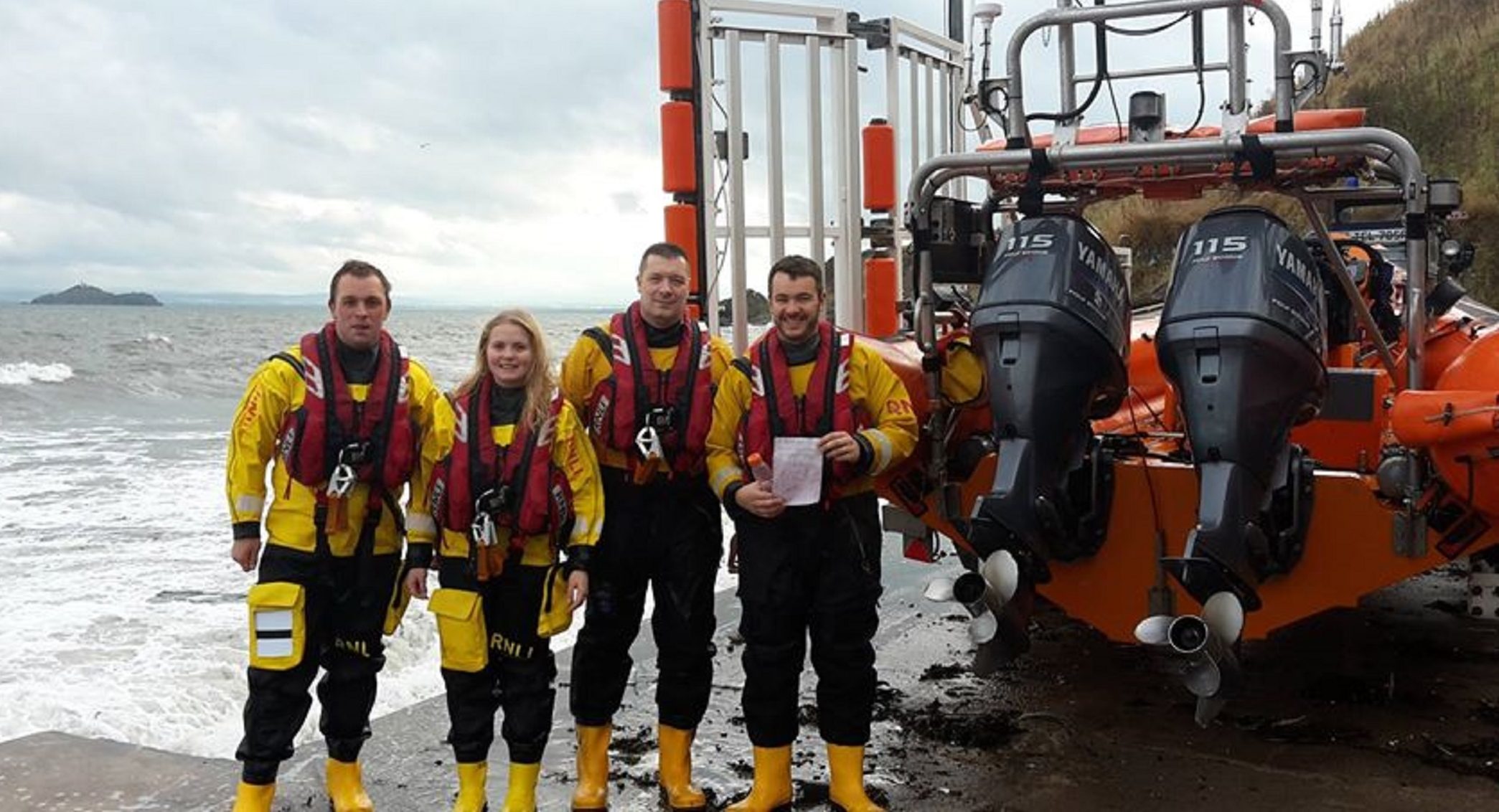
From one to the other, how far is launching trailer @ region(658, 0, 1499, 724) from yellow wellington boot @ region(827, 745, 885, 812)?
0.54 meters

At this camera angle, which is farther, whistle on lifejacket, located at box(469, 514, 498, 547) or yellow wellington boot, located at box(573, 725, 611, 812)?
yellow wellington boot, located at box(573, 725, 611, 812)

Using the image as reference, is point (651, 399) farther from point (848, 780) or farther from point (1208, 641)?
point (1208, 641)

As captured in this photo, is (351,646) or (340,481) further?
(351,646)

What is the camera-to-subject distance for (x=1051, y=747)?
3.90m

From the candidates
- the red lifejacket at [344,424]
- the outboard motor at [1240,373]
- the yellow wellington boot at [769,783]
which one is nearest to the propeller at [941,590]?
the outboard motor at [1240,373]

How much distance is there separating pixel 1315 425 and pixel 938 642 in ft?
5.86

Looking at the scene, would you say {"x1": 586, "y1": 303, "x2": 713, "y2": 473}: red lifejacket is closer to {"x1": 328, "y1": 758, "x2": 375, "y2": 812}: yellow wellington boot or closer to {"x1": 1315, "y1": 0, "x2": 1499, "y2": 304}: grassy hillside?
{"x1": 328, "y1": 758, "x2": 375, "y2": 812}: yellow wellington boot

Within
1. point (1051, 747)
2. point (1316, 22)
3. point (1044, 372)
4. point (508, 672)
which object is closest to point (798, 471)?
point (1044, 372)

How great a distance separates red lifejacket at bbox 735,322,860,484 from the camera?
128 inches

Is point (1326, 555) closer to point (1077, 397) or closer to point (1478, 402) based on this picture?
point (1478, 402)

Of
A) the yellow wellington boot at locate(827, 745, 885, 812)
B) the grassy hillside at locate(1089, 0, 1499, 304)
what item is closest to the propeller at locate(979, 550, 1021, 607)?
the yellow wellington boot at locate(827, 745, 885, 812)

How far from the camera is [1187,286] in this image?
123 inches

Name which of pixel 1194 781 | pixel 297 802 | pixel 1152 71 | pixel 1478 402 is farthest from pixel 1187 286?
pixel 297 802

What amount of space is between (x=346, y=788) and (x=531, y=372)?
1.23 meters
